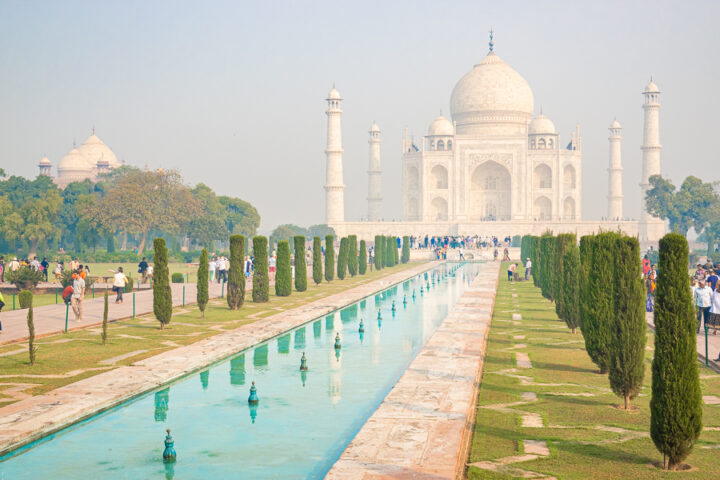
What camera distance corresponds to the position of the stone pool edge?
750cm

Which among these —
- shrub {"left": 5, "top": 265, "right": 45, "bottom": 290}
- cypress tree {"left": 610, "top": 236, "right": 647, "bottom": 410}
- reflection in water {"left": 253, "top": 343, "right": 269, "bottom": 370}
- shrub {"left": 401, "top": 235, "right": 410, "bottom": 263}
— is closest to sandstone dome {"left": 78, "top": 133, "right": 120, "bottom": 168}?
shrub {"left": 401, "top": 235, "right": 410, "bottom": 263}

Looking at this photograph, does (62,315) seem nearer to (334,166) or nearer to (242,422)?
(242,422)

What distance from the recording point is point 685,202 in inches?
1793

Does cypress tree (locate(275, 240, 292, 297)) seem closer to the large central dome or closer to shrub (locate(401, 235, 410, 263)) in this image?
shrub (locate(401, 235, 410, 263))

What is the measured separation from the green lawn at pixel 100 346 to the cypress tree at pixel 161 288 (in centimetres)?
29

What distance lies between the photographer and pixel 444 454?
6406 mm

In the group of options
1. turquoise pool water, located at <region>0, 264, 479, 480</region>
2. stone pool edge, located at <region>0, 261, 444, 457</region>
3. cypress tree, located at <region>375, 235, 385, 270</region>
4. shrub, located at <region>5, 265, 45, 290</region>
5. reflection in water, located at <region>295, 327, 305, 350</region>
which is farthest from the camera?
cypress tree, located at <region>375, 235, 385, 270</region>

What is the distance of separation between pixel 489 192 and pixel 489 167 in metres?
1.92

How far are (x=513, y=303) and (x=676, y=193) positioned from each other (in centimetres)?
3114

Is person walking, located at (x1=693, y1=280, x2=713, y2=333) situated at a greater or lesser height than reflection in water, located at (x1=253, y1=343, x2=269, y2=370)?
greater

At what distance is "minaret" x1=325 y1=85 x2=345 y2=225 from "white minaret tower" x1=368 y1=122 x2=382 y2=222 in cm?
698

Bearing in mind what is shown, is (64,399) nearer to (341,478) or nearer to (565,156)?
(341,478)

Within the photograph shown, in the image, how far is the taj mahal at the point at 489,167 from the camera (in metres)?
56.2

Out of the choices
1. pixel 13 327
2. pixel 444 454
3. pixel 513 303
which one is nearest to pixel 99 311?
pixel 13 327
